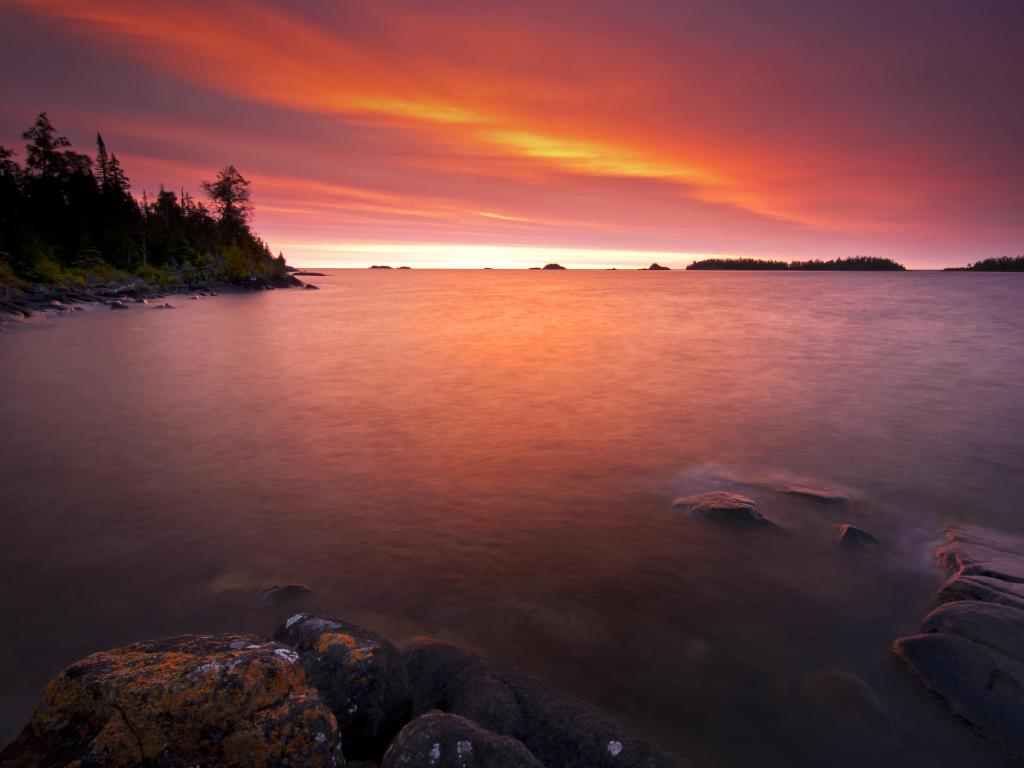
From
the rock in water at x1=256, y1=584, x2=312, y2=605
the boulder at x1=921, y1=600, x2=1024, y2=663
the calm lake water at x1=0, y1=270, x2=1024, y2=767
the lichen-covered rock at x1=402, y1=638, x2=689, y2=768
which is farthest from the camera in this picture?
the rock in water at x1=256, y1=584, x2=312, y2=605

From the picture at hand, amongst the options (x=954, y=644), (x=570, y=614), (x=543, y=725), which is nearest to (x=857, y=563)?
(x=954, y=644)

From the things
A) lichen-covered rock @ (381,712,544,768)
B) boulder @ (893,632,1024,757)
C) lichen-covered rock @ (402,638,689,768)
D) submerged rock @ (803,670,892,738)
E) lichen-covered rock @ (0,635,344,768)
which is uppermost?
lichen-covered rock @ (0,635,344,768)

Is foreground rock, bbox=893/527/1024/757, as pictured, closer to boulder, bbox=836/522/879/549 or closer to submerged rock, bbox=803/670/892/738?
submerged rock, bbox=803/670/892/738

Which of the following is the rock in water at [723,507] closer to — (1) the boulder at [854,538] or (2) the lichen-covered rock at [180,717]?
(1) the boulder at [854,538]

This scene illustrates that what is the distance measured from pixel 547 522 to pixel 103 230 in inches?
3438

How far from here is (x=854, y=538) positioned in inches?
306

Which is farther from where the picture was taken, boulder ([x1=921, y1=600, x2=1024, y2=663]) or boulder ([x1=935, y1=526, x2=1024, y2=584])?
boulder ([x1=935, y1=526, x2=1024, y2=584])

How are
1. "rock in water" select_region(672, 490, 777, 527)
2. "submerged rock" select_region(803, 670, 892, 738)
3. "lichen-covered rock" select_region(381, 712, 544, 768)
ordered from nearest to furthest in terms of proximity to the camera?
"lichen-covered rock" select_region(381, 712, 544, 768)
"submerged rock" select_region(803, 670, 892, 738)
"rock in water" select_region(672, 490, 777, 527)

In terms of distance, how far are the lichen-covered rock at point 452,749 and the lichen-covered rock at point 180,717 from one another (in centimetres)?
41

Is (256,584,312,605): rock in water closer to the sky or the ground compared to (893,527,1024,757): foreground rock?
closer to the ground

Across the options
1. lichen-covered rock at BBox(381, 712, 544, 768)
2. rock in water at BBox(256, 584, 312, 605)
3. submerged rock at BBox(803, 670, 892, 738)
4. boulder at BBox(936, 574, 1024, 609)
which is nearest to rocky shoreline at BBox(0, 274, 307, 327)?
rock in water at BBox(256, 584, 312, 605)

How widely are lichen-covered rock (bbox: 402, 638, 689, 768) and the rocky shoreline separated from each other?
128 ft

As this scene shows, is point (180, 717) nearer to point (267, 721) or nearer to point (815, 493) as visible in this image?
point (267, 721)

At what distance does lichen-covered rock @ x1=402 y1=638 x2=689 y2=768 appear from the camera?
3730 millimetres
